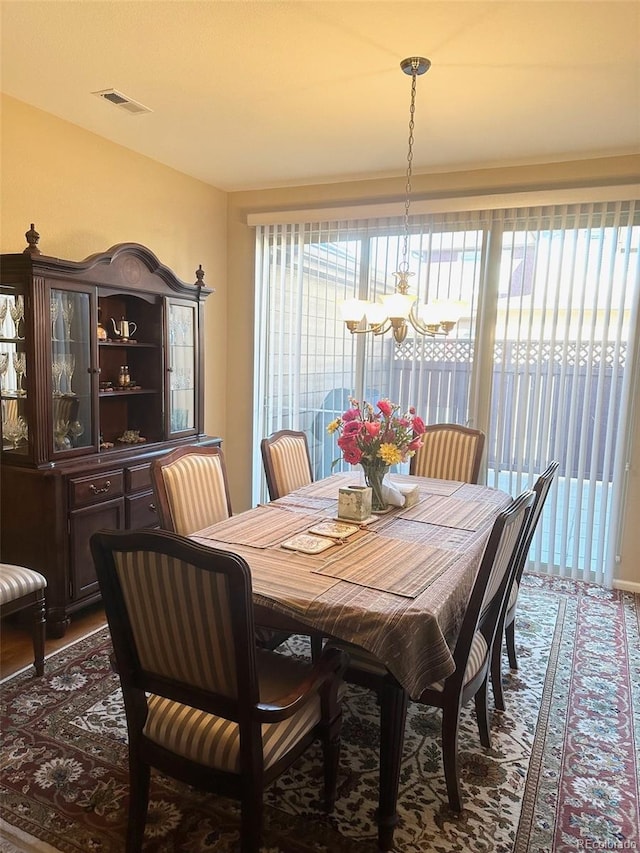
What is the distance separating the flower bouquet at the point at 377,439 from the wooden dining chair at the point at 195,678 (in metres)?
1.03

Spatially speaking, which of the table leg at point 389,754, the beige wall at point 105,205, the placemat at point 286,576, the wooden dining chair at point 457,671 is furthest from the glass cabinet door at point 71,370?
the table leg at point 389,754

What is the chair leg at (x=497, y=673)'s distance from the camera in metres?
2.41

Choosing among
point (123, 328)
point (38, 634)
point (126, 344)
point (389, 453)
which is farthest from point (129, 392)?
point (389, 453)

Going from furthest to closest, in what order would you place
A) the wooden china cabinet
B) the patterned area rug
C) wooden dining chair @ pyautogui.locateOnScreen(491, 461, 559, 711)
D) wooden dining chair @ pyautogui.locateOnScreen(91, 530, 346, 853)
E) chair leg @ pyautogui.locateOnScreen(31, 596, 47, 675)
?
1. the wooden china cabinet
2. chair leg @ pyautogui.locateOnScreen(31, 596, 47, 675)
3. wooden dining chair @ pyautogui.locateOnScreen(491, 461, 559, 711)
4. the patterned area rug
5. wooden dining chair @ pyautogui.locateOnScreen(91, 530, 346, 853)

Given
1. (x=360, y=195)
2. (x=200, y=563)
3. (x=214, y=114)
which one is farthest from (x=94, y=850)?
(x=360, y=195)

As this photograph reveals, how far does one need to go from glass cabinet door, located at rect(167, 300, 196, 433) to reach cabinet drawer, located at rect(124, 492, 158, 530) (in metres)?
0.57

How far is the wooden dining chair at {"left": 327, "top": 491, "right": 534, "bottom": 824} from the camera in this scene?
68.8 inches

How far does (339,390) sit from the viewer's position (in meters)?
4.57

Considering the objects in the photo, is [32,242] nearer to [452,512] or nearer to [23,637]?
[23,637]

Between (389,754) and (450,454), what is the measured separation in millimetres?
2214

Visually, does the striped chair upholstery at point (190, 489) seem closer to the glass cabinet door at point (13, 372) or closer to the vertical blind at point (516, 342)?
the glass cabinet door at point (13, 372)

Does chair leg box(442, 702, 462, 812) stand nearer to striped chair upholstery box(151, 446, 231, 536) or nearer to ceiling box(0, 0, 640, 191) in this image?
striped chair upholstery box(151, 446, 231, 536)

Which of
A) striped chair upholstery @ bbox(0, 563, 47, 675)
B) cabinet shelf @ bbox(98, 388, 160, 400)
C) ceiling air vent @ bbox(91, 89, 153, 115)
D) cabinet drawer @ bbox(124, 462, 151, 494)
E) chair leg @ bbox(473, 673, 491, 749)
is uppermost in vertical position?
ceiling air vent @ bbox(91, 89, 153, 115)

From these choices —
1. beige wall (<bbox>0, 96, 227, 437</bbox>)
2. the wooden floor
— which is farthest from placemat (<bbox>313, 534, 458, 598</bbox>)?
beige wall (<bbox>0, 96, 227, 437</bbox>)
